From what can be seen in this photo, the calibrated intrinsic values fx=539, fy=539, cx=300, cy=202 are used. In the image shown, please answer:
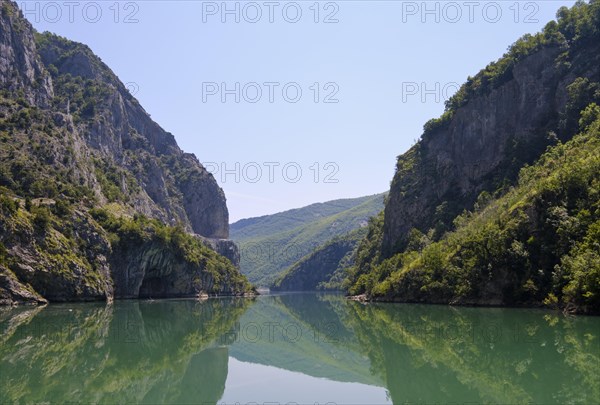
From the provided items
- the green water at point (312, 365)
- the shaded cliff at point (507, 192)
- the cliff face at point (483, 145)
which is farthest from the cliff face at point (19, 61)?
the green water at point (312, 365)

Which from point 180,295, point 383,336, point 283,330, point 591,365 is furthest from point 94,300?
point 591,365

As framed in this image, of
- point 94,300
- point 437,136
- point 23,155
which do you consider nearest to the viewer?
point 94,300

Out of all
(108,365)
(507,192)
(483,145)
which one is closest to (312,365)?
(108,365)

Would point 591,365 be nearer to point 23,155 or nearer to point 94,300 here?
point 94,300

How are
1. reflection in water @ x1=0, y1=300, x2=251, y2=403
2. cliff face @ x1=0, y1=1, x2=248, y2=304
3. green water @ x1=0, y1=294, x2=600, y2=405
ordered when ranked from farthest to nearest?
cliff face @ x1=0, y1=1, x2=248, y2=304 → reflection in water @ x1=0, y1=300, x2=251, y2=403 → green water @ x1=0, y1=294, x2=600, y2=405

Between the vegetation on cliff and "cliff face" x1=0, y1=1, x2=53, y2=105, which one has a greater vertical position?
"cliff face" x1=0, y1=1, x2=53, y2=105

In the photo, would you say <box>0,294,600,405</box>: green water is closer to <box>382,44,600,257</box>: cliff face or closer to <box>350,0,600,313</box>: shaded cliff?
<box>350,0,600,313</box>: shaded cliff

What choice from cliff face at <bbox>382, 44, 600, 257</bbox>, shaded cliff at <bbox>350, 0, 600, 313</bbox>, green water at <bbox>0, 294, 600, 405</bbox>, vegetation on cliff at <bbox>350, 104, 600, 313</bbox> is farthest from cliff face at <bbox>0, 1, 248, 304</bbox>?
vegetation on cliff at <bbox>350, 104, 600, 313</bbox>
